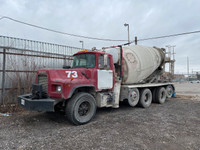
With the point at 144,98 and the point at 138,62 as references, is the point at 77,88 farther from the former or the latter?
the point at 144,98

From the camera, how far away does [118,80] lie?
6.87m

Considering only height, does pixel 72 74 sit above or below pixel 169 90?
above

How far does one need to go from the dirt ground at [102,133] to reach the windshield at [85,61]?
6.95ft

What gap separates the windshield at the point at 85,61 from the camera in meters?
5.76

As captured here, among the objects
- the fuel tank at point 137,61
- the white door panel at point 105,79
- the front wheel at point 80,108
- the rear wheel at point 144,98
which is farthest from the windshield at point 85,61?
the rear wheel at point 144,98

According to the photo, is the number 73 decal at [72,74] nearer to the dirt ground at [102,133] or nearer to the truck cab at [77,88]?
the truck cab at [77,88]

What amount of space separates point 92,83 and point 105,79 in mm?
735

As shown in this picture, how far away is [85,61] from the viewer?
232 inches

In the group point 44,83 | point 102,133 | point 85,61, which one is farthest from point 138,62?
point 44,83

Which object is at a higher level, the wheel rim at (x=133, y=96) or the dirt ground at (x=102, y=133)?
the wheel rim at (x=133, y=96)

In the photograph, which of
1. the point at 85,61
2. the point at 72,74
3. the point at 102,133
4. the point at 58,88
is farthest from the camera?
the point at 85,61

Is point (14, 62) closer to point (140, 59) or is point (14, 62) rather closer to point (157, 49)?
point (140, 59)

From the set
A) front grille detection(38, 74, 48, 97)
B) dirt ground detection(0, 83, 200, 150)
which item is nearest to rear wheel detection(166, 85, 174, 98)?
dirt ground detection(0, 83, 200, 150)

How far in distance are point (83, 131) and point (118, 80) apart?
10.2 ft
